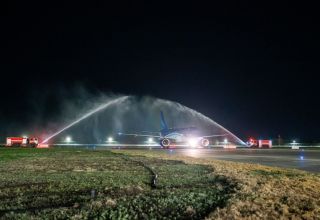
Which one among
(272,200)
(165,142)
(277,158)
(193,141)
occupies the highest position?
(193,141)

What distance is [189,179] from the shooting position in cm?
2047

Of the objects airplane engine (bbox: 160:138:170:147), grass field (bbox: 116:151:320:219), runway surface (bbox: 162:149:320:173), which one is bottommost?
grass field (bbox: 116:151:320:219)

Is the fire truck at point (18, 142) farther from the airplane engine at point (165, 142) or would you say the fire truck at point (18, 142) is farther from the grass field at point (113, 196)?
the grass field at point (113, 196)

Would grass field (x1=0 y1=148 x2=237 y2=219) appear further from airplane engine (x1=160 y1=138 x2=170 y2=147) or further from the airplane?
the airplane

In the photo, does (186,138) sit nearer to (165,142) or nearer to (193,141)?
(193,141)

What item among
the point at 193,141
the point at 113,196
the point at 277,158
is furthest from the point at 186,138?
the point at 113,196

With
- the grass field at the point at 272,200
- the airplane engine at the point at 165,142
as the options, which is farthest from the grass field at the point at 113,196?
the airplane engine at the point at 165,142

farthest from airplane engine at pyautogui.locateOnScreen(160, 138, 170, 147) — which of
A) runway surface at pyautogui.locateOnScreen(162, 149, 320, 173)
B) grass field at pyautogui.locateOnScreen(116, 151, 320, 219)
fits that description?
grass field at pyautogui.locateOnScreen(116, 151, 320, 219)

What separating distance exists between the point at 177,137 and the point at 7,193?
65138mm

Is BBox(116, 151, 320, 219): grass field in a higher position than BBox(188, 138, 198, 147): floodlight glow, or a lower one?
lower

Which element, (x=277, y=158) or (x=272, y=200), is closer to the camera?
(x=272, y=200)

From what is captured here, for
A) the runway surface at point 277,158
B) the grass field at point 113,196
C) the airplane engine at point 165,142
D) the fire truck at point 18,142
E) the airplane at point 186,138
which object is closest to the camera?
the grass field at point 113,196

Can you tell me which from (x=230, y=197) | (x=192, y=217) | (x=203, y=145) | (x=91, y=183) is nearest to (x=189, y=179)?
(x=91, y=183)

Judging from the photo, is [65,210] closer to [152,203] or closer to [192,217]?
[152,203]
